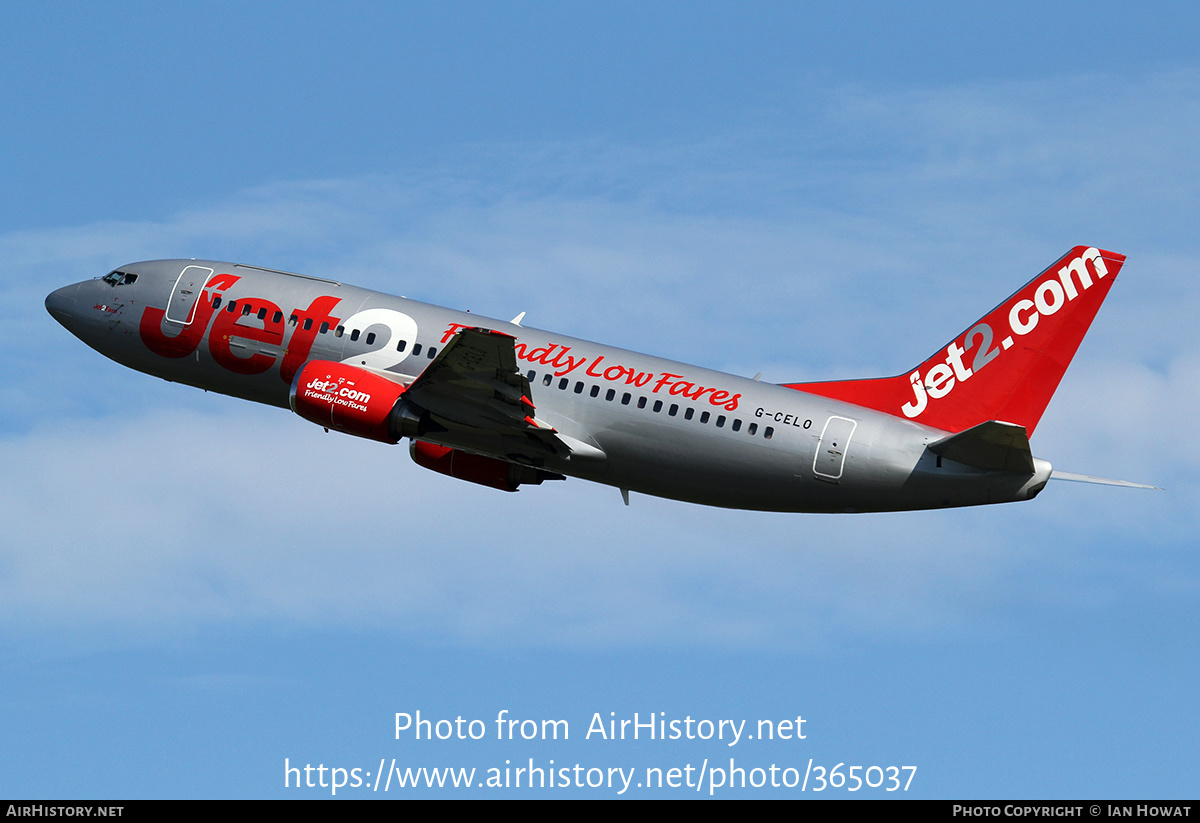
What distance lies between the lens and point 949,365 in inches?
1800

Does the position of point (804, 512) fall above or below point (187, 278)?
below

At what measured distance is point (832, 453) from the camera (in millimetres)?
44031

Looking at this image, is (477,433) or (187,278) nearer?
(477,433)

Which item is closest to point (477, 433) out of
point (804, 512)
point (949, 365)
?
point (804, 512)

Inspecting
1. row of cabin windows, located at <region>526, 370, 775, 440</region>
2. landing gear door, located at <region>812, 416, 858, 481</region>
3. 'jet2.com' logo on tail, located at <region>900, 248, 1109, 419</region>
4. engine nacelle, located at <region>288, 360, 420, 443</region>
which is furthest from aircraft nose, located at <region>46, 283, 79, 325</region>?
'jet2.com' logo on tail, located at <region>900, 248, 1109, 419</region>

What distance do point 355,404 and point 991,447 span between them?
18187mm

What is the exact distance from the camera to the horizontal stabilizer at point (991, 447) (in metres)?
41.8

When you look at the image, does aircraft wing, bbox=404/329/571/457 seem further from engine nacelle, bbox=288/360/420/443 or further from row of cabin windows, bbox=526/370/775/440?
row of cabin windows, bbox=526/370/775/440

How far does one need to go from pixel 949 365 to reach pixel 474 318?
47.7 ft

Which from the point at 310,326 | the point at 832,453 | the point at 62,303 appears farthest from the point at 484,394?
the point at 62,303

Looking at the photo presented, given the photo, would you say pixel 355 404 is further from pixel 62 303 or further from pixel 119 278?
pixel 62 303

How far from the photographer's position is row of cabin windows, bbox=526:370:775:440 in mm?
44719

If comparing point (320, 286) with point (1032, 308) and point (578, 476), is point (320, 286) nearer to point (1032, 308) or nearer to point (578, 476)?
point (578, 476)

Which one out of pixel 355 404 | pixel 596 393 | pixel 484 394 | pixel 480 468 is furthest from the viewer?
pixel 480 468
